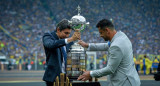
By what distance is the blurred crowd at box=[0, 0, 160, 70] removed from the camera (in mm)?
39312

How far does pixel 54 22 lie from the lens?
45.6 metres

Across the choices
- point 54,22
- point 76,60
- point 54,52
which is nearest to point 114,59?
point 76,60

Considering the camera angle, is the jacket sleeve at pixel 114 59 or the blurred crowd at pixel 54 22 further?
the blurred crowd at pixel 54 22

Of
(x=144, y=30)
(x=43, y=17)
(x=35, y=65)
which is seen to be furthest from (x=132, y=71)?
(x=43, y=17)

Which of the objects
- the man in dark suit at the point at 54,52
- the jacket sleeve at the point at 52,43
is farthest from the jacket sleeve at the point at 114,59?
the jacket sleeve at the point at 52,43

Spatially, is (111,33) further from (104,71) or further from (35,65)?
(35,65)

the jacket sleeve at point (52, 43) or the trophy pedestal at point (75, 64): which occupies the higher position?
the jacket sleeve at point (52, 43)

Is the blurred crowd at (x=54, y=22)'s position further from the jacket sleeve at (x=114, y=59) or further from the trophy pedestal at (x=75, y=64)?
the jacket sleeve at (x=114, y=59)

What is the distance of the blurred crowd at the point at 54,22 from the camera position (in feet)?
129

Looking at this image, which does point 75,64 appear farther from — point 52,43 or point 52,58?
point 52,43

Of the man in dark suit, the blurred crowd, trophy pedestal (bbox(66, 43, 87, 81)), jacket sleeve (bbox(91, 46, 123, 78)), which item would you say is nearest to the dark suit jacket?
the man in dark suit

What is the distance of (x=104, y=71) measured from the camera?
358cm

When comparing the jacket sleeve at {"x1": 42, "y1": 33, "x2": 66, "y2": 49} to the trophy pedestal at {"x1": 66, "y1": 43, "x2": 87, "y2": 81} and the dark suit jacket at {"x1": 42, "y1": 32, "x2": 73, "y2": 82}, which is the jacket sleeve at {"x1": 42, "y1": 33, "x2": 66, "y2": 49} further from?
the trophy pedestal at {"x1": 66, "y1": 43, "x2": 87, "y2": 81}

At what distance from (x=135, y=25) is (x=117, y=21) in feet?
10.5
